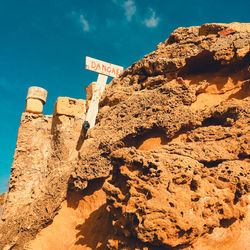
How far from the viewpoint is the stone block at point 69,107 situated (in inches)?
286

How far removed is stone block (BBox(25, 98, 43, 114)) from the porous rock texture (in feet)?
6.67

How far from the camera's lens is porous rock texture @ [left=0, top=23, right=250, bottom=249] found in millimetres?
2281

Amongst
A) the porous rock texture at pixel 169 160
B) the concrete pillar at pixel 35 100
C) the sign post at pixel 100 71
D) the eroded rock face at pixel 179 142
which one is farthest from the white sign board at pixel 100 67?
the concrete pillar at pixel 35 100

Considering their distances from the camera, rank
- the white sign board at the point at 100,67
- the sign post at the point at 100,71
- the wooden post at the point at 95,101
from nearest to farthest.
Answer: the wooden post at the point at 95,101
the sign post at the point at 100,71
the white sign board at the point at 100,67

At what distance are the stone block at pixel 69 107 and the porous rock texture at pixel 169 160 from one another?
4.44 feet

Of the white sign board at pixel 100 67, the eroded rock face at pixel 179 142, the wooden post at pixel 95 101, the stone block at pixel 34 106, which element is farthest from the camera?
the stone block at pixel 34 106

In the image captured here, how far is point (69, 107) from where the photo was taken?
7383 millimetres

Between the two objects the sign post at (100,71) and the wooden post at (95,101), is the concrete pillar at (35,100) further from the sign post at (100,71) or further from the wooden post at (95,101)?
the wooden post at (95,101)

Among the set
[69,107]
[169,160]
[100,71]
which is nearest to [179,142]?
[169,160]

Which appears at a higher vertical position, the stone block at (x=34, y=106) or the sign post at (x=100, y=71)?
the sign post at (x=100, y=71)

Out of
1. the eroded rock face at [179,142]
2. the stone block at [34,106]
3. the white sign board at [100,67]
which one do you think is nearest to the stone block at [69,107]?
the stone block at [34,106]

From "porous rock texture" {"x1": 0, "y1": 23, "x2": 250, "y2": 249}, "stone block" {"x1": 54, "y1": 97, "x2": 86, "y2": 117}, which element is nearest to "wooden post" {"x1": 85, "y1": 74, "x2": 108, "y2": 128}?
"porous rock texture" {"x1": 0, "y1": 23, "x2": 250, "y2": 249}

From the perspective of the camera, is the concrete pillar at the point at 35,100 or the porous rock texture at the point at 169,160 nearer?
the porous rock texture at the point at 169,160

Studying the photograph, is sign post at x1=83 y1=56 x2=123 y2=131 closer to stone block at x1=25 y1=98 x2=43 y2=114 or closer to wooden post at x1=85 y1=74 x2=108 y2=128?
wooden post at x1=85 y1=74 x2=108 y2=128
